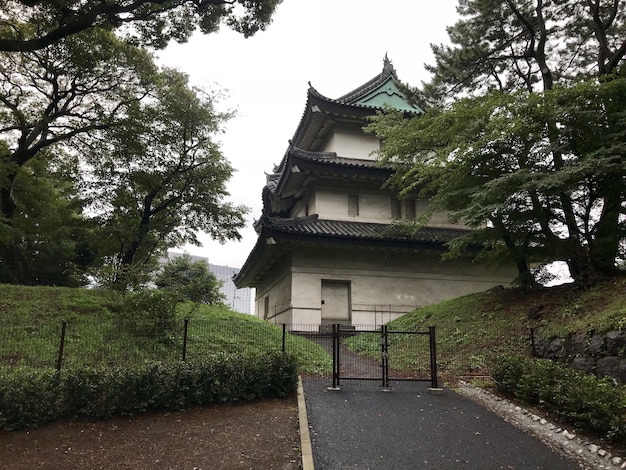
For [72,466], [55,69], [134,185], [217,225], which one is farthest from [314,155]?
[72,466]

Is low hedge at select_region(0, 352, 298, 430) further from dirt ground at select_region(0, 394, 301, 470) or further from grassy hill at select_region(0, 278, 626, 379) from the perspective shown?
grassy hill at select_region(0, 278, 626, 379)

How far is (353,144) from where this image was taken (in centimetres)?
2300

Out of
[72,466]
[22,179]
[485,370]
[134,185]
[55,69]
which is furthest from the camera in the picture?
[134,185]

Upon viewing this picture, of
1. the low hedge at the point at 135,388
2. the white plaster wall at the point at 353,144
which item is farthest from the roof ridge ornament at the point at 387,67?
the low hedge at the point at 135,388

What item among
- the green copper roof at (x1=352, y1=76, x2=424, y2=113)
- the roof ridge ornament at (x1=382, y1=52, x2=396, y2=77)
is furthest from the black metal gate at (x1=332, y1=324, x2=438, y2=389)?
the roof ridge ornament at (x1=382, y1=52, x2=396, y2=77)

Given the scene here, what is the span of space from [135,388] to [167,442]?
1.56 m

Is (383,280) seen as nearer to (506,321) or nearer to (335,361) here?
(506,321)

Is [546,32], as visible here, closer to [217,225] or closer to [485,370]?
[485,370]

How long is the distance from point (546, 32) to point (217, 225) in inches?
655

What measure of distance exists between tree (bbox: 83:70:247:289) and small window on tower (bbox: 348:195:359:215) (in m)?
5.54

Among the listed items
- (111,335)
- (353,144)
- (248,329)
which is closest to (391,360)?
(248,329)

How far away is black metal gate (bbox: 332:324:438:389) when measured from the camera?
9992 mm

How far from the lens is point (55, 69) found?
57.6 feet

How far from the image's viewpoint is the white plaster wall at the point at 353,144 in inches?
897
